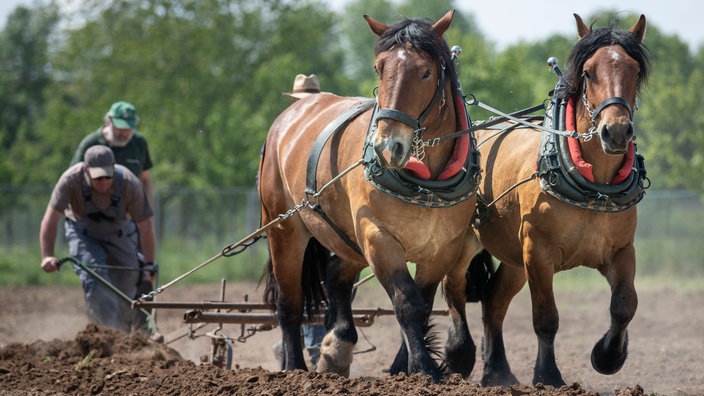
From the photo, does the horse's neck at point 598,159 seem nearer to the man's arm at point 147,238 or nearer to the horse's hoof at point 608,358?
the horse's hoof at point 608,358

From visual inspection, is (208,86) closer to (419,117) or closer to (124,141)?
(124,141)

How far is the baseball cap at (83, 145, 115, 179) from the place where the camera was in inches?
309

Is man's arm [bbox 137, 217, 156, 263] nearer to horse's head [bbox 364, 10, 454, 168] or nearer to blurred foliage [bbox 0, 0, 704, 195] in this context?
horse's head [bbox 364, 10, 454, 168]

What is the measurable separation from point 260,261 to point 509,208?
12.7 meters

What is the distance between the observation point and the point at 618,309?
5.64 m

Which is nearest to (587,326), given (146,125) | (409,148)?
(409,148)

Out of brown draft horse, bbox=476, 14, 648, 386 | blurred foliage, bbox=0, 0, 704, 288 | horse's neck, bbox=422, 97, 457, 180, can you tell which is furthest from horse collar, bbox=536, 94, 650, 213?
blurred foliage, bbox=0, 0, 704, 288

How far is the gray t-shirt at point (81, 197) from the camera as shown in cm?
800

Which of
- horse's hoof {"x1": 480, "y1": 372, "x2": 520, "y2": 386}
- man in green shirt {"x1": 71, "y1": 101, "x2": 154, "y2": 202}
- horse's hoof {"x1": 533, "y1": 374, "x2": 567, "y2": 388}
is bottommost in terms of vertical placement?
horse's hoof {"x1": 533, "y1": 374, "x2": 567, "y2": 388}

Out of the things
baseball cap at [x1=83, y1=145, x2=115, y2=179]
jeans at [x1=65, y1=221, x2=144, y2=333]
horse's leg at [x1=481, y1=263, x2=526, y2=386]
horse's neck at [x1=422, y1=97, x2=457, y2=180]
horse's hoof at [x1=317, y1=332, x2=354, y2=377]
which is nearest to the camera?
horse's neck at [x1=422, y1=97, x2=457, y2=180]

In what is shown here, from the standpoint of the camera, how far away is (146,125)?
89.6ft

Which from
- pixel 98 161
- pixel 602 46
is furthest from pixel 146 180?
pixel 602 46

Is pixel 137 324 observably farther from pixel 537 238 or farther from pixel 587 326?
pixel 587 326

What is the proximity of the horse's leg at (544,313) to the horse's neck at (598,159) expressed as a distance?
1.65ft
